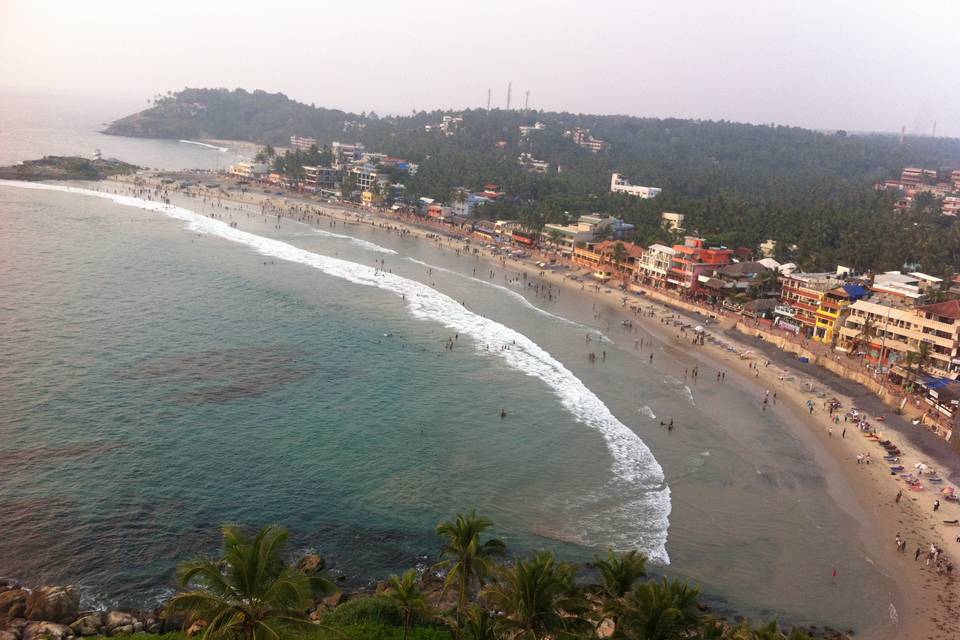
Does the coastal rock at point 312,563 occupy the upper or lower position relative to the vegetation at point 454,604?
lower

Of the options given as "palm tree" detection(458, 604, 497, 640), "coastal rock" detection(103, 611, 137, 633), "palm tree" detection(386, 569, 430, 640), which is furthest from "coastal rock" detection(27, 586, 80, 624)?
"palm tree" detection(458, 604, 497, 640)

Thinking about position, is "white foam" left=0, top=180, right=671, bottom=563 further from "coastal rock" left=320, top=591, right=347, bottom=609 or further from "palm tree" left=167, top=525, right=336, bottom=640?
"palm tree" left=167, top=525, right=336, bottom=640

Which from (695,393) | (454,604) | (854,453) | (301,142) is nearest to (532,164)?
(301,142)

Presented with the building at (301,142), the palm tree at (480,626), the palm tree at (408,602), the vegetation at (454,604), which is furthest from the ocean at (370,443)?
the building at (301,142)

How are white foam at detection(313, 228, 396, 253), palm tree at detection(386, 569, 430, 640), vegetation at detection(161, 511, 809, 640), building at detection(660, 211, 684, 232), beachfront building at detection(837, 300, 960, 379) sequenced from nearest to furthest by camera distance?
vegetation at detection(161, 511, 809, 640) → palm tree at detection(386, 569, 430, 640) → beachfront building at detection(837, 300, 960, 379) → white foam at detection(313, 228, 396, 253) → building at detection(660, 211, 684, 232)

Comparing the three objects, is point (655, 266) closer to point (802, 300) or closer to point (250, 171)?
point (802, 300)

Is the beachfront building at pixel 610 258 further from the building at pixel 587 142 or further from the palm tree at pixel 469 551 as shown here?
the building at pixel 587 142
